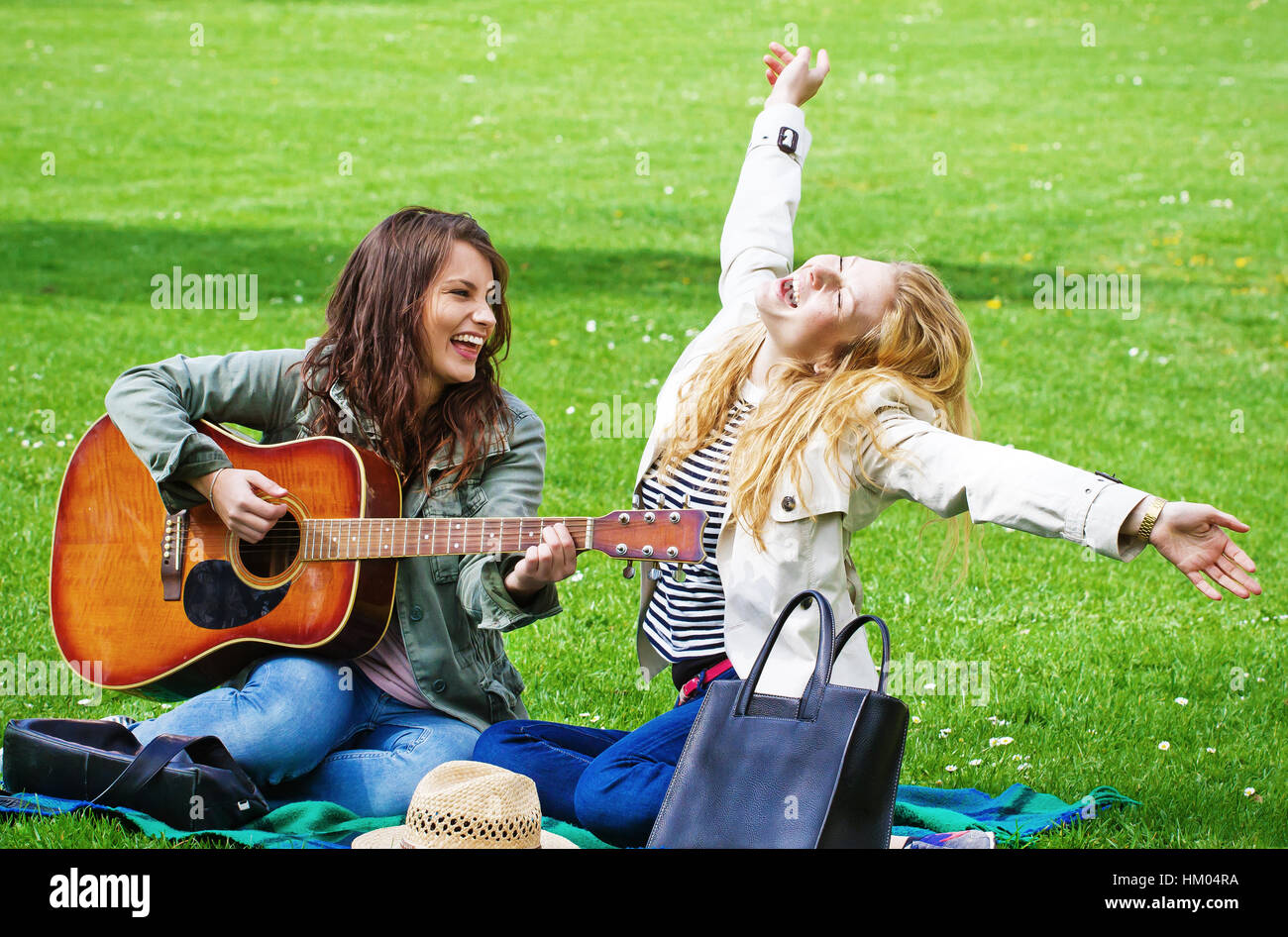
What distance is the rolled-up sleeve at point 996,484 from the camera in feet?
8.58

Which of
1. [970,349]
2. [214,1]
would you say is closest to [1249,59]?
[214,1]

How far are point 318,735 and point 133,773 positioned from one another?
0.44 meters

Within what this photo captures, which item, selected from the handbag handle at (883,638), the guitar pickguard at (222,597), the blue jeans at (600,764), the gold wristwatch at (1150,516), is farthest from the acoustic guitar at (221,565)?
the gold wristwatch at (1150,516)

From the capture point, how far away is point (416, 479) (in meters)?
3.67

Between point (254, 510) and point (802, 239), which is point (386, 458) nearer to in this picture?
point (254, 510)

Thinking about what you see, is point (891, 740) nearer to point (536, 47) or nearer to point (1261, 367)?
point (1261, 367)

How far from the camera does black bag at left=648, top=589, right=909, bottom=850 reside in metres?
2.56

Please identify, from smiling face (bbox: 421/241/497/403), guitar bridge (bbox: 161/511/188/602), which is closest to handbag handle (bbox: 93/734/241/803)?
guitar bridge (bbox: 161/511/188/602)

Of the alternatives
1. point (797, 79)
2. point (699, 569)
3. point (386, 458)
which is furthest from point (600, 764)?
point (797, 79)

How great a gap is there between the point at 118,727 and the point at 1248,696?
3523 millimetres

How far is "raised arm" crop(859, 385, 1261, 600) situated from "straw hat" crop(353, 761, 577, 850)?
1018mm

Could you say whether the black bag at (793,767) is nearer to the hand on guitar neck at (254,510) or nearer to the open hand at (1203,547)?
the open hand at (1203,547)

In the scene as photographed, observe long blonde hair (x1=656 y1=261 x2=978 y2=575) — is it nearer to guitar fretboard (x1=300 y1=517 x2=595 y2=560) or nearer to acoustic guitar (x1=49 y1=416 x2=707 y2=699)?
guitar fretboard (x1=300 y1=517 x2=595 y2=560)

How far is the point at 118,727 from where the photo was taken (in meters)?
3.50
